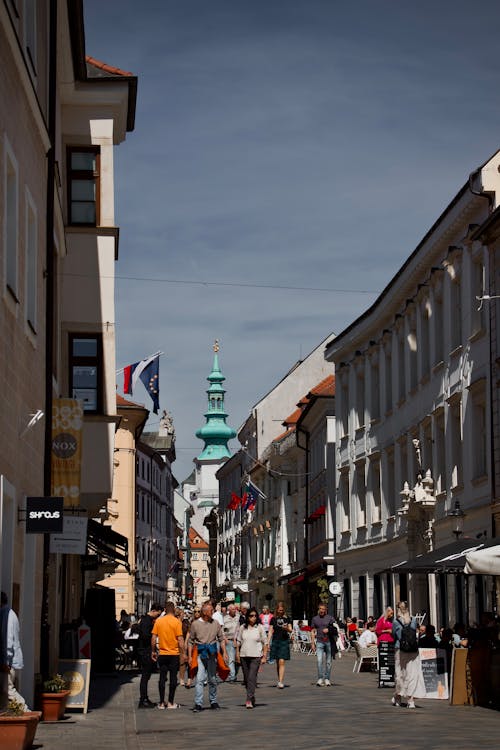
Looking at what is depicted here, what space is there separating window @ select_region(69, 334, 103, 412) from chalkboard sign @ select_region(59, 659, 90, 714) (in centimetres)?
600

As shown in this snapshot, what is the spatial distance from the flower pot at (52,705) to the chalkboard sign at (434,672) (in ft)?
23.6

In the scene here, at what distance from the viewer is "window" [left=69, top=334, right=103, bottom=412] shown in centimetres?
2677

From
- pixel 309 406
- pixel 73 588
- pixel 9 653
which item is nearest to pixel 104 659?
pixel 73 588

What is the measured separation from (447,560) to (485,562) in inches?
197

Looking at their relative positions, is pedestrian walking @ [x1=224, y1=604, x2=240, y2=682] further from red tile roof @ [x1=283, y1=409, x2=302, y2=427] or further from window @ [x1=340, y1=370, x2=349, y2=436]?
red tile roof @ [x1=283, y1=409, x2=302, y2=427]

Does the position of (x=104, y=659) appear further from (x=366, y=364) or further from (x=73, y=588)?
(x=366, y=364)

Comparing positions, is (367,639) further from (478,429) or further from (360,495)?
(360,495)

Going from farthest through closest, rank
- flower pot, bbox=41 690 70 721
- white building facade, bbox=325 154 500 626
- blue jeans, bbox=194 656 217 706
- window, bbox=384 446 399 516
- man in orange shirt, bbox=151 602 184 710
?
window, bbox=384 446 399 516 → white building facade, bbox=325 154 500 626 → man in orange shirt, bbox=151 602 184 710 → blue jeans, bbox=194 656 217 706 → flower pot, bbox=41 690 70 721

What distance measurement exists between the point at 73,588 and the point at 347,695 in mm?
11576

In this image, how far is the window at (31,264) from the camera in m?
19.0

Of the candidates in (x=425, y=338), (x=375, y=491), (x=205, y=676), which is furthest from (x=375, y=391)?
(x=205, y=676)

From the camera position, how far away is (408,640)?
932 inches

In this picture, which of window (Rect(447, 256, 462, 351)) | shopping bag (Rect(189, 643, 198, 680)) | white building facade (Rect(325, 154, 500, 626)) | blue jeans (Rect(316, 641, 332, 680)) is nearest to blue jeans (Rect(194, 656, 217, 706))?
shopping bag (Rect(189, 643, 198, 680))

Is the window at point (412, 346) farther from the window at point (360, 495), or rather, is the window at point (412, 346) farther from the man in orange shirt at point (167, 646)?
the man in orange shirt at point (167, 646)
